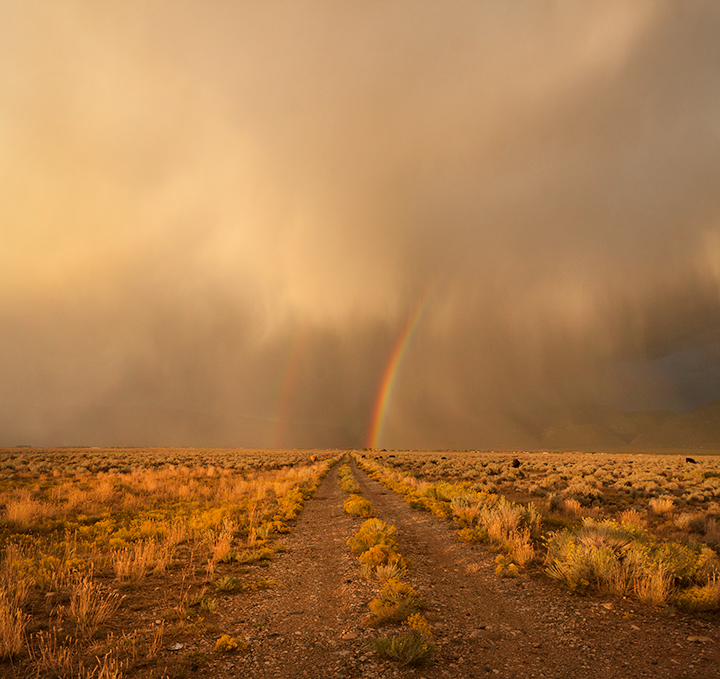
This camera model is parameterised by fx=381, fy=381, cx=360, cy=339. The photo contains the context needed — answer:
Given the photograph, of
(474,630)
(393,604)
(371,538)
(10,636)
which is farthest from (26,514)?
(474,630)

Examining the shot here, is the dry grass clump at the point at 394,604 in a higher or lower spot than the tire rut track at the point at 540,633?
higher

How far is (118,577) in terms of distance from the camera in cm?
938

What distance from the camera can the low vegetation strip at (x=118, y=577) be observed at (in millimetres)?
5918

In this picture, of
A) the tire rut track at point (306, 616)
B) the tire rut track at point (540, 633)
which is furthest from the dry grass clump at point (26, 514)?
the tire rut track at point (540, 633)

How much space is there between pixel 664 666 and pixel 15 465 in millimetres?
51491

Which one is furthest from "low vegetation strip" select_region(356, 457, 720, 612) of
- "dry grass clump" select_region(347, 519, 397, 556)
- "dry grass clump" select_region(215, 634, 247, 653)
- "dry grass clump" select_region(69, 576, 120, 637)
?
"dry grass clump" select_region(69, 576, 120, 637)

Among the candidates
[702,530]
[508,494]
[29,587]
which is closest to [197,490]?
[29,587]

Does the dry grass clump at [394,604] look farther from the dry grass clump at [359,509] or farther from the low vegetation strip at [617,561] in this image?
the dry grass clump at [359,509]

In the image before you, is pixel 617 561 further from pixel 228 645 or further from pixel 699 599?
pixel 228 645

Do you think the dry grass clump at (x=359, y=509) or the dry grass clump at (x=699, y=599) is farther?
the dry grass clump at (x=359, y=509)

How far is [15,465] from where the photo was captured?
38.2 metres

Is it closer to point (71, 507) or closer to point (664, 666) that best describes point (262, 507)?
point (71, 507)

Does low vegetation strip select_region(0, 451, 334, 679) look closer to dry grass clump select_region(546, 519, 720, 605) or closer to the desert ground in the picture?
the desert ground

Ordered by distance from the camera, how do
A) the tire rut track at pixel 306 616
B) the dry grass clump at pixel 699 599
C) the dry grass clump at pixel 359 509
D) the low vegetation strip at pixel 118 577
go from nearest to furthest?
the low vegetation strip at pixel 118 577 → the tire rut track at pixel 306 616 → the dry grass clump at pixel 699 599 → the dry grass clump at pixel 359 509
